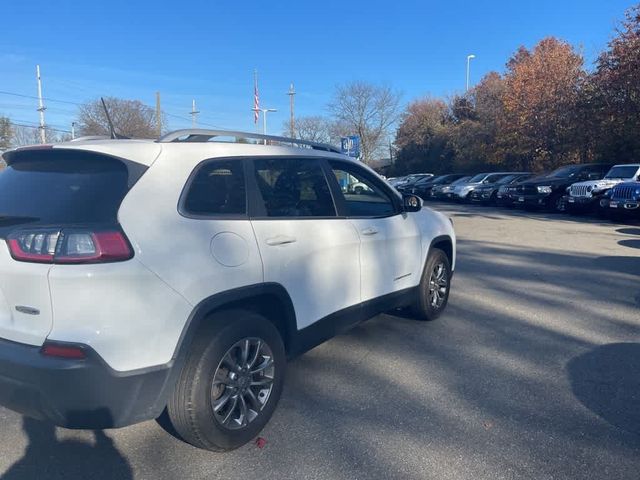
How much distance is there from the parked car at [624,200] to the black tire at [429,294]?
11333 mm

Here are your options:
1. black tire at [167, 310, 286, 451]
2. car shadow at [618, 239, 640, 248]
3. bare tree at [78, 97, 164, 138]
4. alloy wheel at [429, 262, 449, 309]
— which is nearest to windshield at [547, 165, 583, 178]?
car shadow at [618, 239, 640, 248]

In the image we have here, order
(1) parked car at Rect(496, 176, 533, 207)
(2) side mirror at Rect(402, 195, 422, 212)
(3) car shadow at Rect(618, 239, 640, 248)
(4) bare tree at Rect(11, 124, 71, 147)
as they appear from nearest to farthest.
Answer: (2) side mirror at Rect(402, 195, 422, 212), (3) car shadow at Rect(618, 239, 640, 248), (1) parked car at Rect(496, 176, 533, 207), (4) bare tree at Rect(11, 124, 71, 147)

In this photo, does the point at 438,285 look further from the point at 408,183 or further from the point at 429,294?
the point at 408,183

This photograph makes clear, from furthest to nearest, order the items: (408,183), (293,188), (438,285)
Answer: (408,183), (438,285), (293,188)

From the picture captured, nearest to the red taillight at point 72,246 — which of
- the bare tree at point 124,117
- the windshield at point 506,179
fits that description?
the windshield at point 506,179

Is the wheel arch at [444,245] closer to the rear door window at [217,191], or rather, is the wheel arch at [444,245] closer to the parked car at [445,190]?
the rear door window at [217,191]

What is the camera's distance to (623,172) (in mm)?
16453

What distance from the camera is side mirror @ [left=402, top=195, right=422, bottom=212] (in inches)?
184

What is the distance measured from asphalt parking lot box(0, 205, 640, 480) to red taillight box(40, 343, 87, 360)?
85cm

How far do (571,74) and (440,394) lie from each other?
27567 mm

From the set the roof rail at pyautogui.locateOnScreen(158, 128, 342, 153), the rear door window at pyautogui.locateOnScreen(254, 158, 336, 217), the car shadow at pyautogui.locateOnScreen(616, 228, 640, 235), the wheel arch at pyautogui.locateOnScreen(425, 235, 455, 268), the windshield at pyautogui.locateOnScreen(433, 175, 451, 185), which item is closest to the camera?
the roof rail at pyautogui.locateOnScreen(158, 128, 342, 153)

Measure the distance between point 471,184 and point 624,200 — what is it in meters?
10.3

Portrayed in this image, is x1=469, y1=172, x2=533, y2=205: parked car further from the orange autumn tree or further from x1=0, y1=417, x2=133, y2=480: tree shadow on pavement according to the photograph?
x1=0, y1=417, x2=133, y2=480: tree shadow on pavement

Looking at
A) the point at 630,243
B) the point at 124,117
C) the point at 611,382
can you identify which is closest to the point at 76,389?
the point at 611,382
